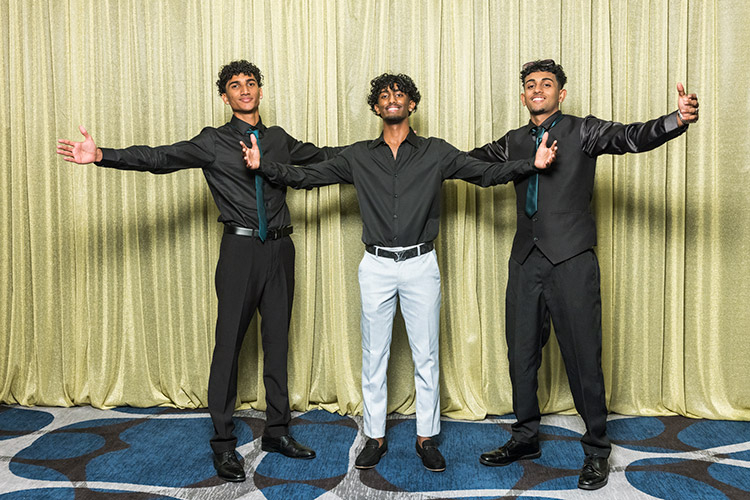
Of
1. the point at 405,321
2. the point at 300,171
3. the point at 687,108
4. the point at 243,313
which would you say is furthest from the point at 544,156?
the point at 243,313

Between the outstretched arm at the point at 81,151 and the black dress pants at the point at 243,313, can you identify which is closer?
the outstretched arm at the point at 81,151

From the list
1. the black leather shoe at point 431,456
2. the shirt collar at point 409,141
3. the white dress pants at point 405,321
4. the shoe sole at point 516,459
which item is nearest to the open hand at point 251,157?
the shirt collar at point 409,141

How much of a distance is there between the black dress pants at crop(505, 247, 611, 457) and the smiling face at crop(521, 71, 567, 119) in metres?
0.64

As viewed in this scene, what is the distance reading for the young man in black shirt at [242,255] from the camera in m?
2.81

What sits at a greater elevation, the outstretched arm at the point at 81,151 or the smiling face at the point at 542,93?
the smiling face at the point at 542,93

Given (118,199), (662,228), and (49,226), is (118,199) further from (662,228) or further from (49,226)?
(662,228)

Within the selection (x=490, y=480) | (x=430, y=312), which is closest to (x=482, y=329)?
(x=430, y=312)

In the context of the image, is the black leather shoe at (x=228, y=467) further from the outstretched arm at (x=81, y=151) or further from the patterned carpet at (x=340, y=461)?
the outstretched arm at (x=81, y=151)

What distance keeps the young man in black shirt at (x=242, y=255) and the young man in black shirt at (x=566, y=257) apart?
108 cm

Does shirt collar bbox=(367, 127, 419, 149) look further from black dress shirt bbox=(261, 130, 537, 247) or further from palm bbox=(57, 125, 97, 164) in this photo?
palm bbox=(57, 125, 97, 164)

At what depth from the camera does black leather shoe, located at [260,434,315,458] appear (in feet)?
9.46

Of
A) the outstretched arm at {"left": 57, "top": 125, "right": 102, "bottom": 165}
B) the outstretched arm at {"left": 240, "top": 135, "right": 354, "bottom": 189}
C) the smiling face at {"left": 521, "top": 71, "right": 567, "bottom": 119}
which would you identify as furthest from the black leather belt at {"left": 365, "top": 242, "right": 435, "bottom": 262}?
the outstretched arm at {"left": 57, "top": 125, "right": 102, "bottom": 165}

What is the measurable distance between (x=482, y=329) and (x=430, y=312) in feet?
2.59

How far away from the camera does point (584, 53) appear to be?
336cm
